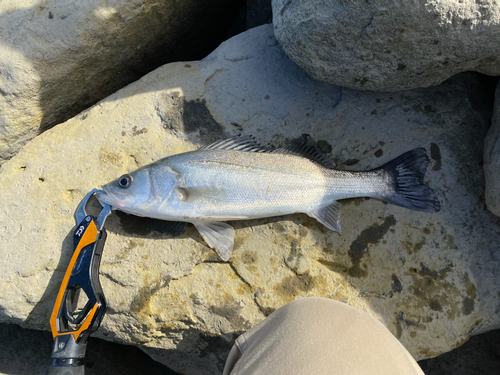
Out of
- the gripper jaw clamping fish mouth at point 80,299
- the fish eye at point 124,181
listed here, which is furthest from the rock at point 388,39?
the gripper jaw clamping fish mouth at point 80,299

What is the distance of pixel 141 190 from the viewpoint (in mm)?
2684

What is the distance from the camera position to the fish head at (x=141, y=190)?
2.68 m

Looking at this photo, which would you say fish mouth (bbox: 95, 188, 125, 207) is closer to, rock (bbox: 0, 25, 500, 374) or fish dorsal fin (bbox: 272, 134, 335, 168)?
rock (bbox: 0, 25, 500, 374)

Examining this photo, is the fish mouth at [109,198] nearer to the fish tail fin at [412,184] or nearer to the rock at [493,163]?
the fish tail fin at [412,184]

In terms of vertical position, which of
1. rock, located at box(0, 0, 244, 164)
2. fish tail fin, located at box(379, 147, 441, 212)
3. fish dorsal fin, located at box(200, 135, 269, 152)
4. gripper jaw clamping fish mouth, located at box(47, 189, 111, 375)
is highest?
rock, located at box(0, 0, 244, 164)

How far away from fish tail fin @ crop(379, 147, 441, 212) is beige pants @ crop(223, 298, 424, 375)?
3.43ft

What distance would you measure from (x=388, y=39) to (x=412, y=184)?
1.16 meters

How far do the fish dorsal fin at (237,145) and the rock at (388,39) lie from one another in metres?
0.75

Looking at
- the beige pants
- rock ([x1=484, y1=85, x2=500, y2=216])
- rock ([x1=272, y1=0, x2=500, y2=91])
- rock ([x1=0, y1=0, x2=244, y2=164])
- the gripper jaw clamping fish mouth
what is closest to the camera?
the beige pants

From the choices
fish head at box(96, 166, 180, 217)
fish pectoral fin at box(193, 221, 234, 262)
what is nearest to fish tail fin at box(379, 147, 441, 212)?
fish pectoral fin at box(193, 221, 234, 262)

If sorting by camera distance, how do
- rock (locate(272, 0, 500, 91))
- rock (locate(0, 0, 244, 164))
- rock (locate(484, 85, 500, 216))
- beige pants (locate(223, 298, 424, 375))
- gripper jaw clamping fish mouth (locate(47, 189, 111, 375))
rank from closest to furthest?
1. beige pants (locate(223, 298, 424, 375))
2. rock (locate(272, 0, 500, 91))
3. gripper jaw clamping fish mouth (locate(47, 189, 111, 375))
4. rock (locate(484, 85, 500, 216))
5. rock (locate(0, 0, 244, 164))

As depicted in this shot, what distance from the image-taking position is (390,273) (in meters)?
2.74

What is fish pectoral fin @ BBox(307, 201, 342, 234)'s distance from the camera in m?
2.78

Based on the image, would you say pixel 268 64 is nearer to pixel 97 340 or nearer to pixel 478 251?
pixel 478 251
